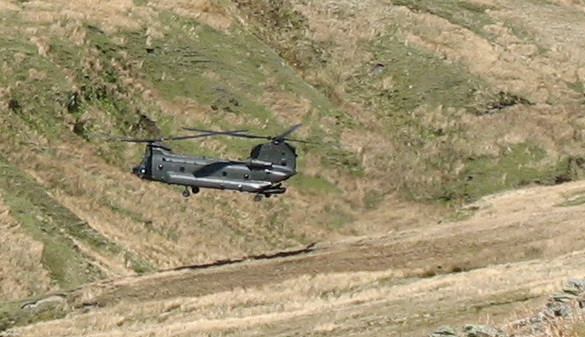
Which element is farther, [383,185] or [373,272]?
[383,185]

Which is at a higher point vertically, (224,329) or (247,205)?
(224,329)

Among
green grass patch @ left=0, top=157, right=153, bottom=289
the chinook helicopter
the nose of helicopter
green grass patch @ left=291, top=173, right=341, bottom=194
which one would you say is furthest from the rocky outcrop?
green grass patch @ left=291, top=173, right=341, bottom=194

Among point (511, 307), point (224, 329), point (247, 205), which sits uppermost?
point (511, 307)

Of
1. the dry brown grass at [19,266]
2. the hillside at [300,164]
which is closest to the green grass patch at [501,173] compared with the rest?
the hillside at [300,164]

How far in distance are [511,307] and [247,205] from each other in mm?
34267

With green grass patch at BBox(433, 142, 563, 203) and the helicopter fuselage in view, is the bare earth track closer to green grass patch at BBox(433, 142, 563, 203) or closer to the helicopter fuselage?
the helicopter fuselage

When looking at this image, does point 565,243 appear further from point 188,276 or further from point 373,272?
point 188,276

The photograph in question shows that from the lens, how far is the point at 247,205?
5944cm

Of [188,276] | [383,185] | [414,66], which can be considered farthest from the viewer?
[414,66]

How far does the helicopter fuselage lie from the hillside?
171 inches

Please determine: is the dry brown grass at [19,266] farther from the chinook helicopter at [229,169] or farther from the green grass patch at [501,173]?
the green grass patch at [501,173]

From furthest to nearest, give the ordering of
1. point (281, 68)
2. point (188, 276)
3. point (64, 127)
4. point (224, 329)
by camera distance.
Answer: point (281, 68), point (64, 127), point (188, 276), point (224, 329)

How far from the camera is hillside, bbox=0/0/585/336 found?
38656mm

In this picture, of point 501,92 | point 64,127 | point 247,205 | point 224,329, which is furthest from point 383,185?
point 224,329
